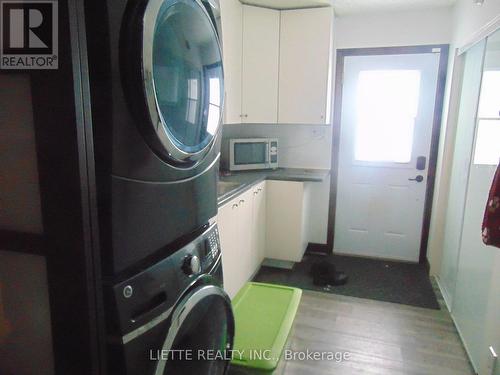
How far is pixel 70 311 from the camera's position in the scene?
630 mm

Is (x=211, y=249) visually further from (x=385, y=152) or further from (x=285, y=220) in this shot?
(x=385, y=152)

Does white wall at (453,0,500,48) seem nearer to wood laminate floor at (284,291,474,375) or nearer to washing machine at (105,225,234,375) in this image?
wood laminate floor at (284,291,474,375)

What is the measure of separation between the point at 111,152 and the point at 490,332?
2.03 meters

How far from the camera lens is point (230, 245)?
2410 mm

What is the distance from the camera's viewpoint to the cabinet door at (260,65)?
9.95ft

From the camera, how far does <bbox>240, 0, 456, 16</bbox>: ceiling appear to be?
9.55ft

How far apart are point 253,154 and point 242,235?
972 millimetres

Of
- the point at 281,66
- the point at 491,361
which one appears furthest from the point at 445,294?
the point at 281,66

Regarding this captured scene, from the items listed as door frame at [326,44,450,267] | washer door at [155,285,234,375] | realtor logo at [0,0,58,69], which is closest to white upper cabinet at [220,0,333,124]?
door frame at [326,44,450,267]

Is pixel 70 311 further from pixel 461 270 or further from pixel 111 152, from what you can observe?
pixel 461 270

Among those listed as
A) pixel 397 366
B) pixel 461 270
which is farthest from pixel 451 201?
pixel 397 366

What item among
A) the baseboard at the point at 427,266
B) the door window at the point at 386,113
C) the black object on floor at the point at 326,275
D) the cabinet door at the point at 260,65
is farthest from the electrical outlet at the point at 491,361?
the cabinet door at the point at 260,65

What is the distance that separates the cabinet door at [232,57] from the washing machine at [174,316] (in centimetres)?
195

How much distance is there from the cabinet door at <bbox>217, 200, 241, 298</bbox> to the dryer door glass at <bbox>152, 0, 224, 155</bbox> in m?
1.28
